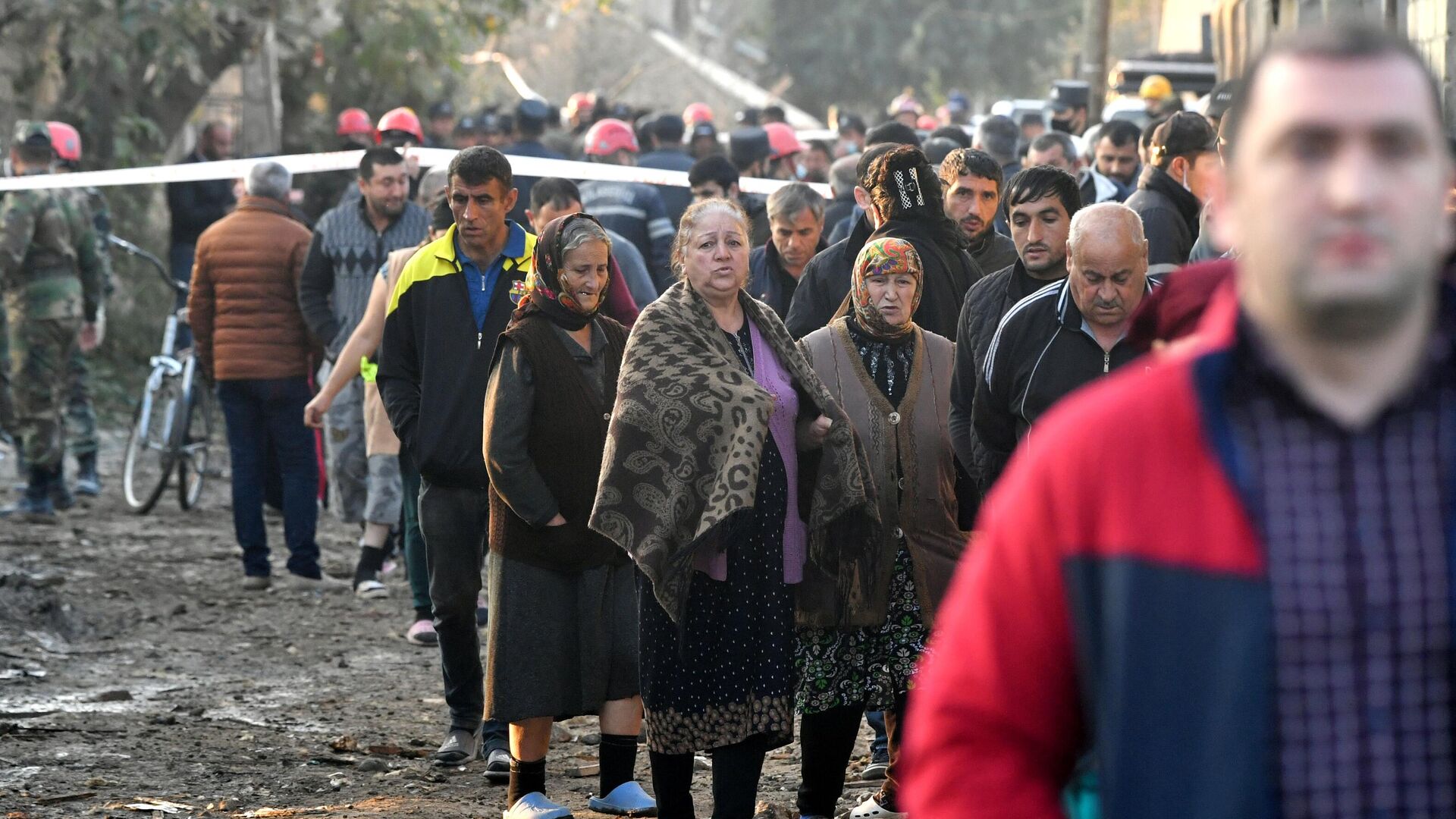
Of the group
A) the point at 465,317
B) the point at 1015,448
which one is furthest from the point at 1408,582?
the point at 465,317

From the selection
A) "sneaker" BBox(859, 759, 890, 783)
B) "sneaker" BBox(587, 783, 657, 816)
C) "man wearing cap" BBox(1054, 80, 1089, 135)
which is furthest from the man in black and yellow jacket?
"man wearing cap" BBox(1054, 80, 1089, 135)

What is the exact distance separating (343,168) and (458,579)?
5.67 m

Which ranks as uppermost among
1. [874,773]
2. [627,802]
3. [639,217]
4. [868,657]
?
[639,217]

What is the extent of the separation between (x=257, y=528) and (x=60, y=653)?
159cm

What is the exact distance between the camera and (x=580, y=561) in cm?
605

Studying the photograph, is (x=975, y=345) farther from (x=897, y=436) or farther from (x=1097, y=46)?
(x=1097, y=46)

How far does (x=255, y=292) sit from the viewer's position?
10164mm

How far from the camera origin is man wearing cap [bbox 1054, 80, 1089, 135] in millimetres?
16984

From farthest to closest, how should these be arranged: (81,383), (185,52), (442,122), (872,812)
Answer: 1. (442,122)
2. (185,52)
3. (81,383)
4. (872,812)

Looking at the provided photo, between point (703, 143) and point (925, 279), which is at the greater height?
point (703, 143)

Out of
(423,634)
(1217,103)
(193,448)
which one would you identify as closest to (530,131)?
(193,448)

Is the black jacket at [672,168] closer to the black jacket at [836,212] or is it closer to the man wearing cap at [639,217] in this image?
the man wearing cap at [639,217]

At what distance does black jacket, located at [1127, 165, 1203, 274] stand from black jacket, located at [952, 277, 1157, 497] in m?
1.73

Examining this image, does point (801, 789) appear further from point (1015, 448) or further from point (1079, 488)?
point (1079, 488)
